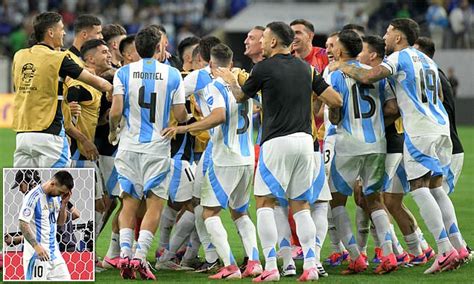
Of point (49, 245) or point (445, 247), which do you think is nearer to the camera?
point (49, 245)

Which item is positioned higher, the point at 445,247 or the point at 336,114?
the point at 336,114

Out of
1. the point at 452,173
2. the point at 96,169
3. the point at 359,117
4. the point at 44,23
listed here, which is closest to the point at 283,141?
the point at 359,117

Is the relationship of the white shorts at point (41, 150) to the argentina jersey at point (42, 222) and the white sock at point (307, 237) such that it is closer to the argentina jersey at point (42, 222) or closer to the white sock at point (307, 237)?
the argentina jersey at point (42, 222)

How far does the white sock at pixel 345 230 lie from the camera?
11.0 m

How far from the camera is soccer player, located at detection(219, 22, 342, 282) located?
10.3m

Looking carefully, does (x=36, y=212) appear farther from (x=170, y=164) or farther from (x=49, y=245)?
(x=170, y=164)

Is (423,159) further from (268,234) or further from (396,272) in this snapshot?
(268,234)

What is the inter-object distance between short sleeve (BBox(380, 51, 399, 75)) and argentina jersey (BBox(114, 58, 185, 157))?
200cm

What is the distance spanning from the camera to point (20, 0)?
126ft

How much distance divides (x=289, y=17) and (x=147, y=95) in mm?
26341

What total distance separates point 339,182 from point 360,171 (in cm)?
23

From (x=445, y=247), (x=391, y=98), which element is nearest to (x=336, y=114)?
(x=391, y=98)

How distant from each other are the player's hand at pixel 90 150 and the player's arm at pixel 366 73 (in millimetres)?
2531

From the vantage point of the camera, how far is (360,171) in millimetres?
11180
